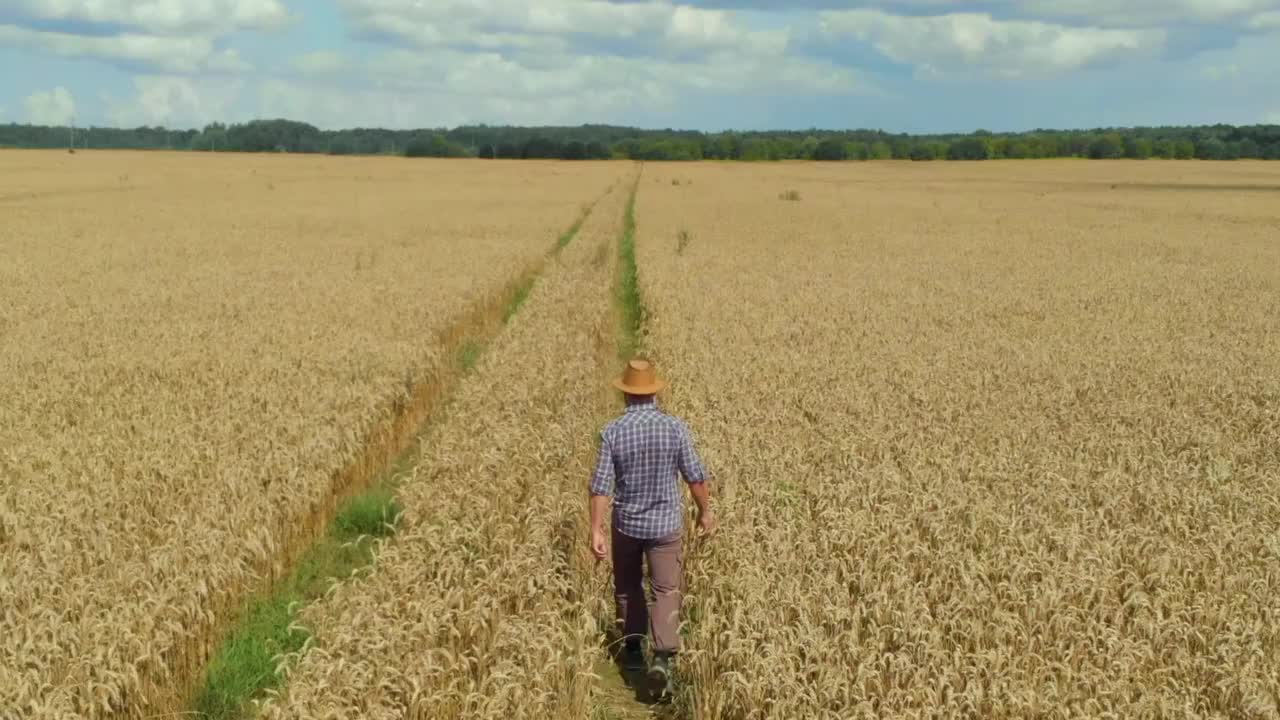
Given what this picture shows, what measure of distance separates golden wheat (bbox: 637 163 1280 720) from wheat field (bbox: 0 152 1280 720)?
0.13 ft

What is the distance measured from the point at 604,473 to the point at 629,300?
636 inches

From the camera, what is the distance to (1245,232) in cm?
3944

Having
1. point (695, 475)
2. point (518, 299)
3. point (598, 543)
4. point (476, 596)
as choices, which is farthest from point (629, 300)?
point (476, 596)

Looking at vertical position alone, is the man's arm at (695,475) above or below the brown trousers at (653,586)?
above

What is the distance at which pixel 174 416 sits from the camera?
1068 cm

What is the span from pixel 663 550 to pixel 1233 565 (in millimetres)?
3859

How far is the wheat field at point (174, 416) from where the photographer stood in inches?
236

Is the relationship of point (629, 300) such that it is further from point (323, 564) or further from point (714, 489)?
point (323, 564)

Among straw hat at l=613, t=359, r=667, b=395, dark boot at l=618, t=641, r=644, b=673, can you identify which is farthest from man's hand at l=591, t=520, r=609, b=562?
straw hat at l=613, t=359, r=667, b=395

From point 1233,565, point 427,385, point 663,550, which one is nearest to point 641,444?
point 663,550

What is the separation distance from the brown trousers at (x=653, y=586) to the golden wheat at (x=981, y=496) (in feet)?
0.72

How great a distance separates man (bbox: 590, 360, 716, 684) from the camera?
6617mm

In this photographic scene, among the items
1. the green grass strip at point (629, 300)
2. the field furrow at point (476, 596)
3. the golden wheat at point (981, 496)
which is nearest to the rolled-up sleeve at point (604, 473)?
the field furrow at point (476, 596)

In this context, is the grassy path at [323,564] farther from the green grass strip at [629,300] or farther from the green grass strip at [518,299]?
the green grass strip at [518,299]
